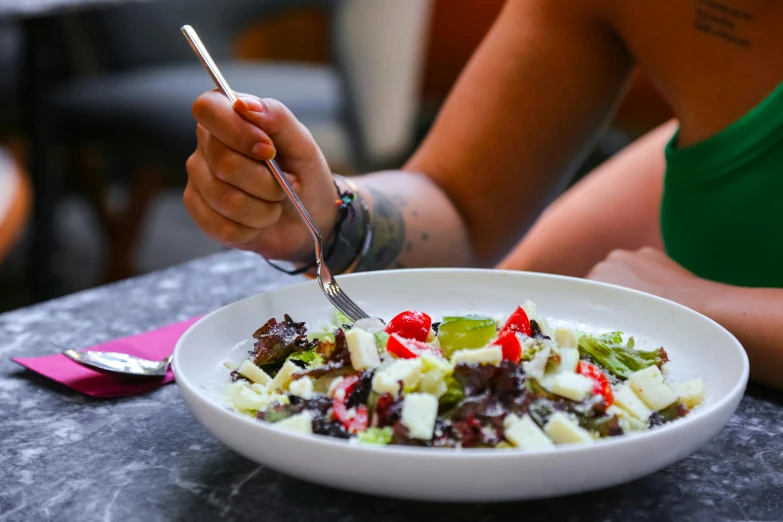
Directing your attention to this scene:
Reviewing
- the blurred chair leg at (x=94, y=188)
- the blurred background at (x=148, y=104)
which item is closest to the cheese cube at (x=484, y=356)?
the blurred background at (x=148, y=104)

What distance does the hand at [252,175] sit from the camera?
2.78ft

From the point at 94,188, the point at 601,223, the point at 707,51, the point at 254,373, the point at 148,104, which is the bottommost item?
the point at 94,188

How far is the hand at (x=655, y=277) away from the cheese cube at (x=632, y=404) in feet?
1.06

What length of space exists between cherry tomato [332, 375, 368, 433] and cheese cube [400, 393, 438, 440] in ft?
0.12

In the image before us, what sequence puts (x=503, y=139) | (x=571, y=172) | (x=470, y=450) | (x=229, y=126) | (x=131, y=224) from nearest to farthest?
(x=470, y=450) → (x=229, y=126) → (x=503, y=139) → (x=571, y=172) → (x=131, y=224)

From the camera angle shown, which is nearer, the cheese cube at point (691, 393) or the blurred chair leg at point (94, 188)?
the cheese cube at point (691, 393)

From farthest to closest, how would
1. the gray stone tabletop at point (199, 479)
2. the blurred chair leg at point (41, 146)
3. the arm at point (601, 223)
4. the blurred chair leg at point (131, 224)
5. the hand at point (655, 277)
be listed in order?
the blurred chair leg at point (131, 224)
the blurred chair leg at point (41, 146)
the arm at point (601, 223)
the hand at point (655, 277)
the gray stone tabletop at point (199, 479)

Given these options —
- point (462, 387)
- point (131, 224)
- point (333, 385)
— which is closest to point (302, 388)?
point (333, 385)

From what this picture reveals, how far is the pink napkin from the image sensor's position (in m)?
0.85

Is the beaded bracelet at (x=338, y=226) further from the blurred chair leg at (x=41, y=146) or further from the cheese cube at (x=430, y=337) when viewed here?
the blurred chair leg at (x=41, y=146)

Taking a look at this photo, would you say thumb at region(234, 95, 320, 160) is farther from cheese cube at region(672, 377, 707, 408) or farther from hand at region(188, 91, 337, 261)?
cheese cube at region(672, 377, 707, 408)

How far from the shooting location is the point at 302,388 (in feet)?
2.16

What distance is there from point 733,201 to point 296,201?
0.61 meters

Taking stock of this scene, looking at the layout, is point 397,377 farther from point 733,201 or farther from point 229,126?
point 733,201
